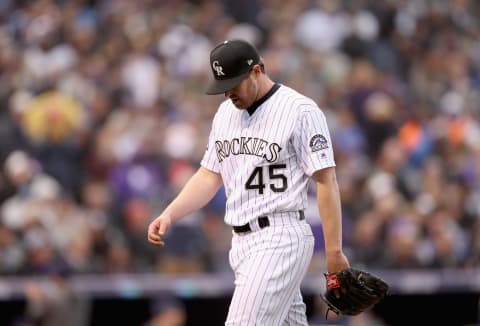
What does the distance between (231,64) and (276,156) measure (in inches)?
18.9

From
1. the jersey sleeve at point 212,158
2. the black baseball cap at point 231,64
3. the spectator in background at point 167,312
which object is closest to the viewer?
the black baseball cap at point 231,64

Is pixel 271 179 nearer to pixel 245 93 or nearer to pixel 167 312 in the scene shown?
pixel 245 93

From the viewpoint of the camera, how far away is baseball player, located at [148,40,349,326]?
4.88 meters

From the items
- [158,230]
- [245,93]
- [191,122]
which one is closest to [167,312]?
[191,122]

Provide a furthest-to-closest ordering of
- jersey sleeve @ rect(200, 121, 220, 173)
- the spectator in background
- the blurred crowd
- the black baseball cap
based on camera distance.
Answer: the blurred crowd → the spectator in background → jersey sleeve @ rect(200, 121, 220, 173) → the black baseball cap

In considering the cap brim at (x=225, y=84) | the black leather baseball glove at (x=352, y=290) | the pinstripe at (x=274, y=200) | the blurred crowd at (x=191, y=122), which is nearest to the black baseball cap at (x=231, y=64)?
the cap brim at (x=225, y=84)

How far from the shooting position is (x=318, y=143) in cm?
494

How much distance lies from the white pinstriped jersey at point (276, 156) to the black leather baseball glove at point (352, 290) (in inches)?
15.2

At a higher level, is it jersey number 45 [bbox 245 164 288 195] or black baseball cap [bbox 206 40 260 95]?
black baseball cap [bbox 206 40 260 95]

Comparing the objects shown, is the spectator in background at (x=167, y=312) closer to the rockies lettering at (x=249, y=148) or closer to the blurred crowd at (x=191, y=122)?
the blurred crowd at (x=191, y=122)

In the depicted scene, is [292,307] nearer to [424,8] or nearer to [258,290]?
[258,290]

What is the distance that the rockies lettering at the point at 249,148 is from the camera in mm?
5000

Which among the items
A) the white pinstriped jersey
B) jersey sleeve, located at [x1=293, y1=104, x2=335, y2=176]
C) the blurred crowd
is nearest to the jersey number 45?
the white pinstriped jersey

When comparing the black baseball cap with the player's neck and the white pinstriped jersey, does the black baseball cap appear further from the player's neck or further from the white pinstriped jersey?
the white pinstriped jersey
